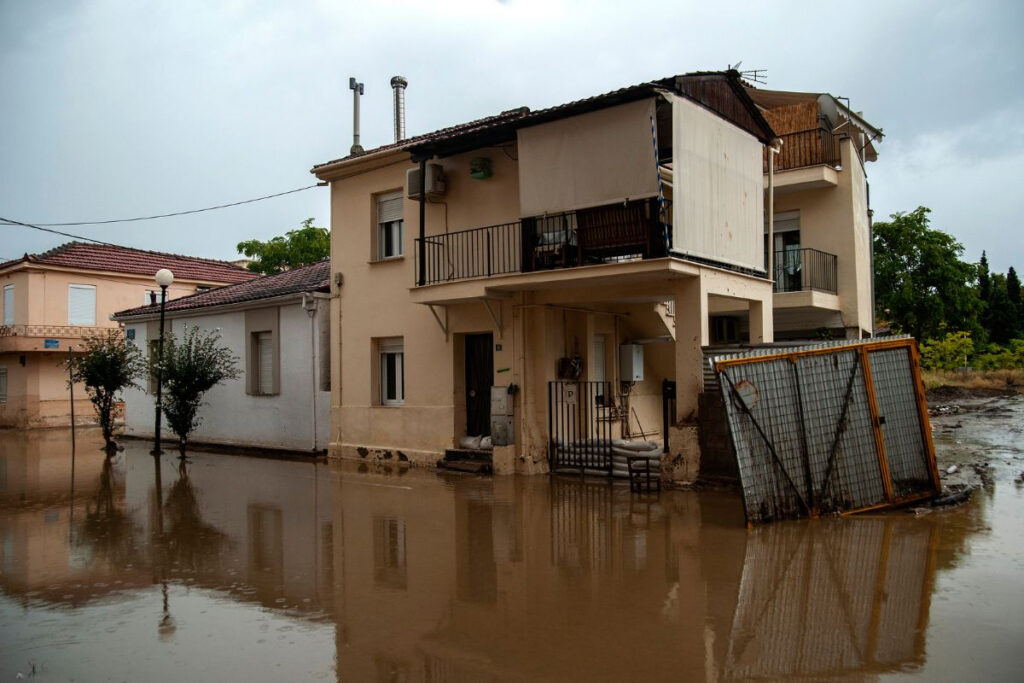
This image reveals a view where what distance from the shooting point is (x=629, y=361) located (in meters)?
15.5

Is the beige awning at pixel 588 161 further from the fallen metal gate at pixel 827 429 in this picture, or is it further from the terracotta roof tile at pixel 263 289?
the terracotta roof tile at pixel 263 289

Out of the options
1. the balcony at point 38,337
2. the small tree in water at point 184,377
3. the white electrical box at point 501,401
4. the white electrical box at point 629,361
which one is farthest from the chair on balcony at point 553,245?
the balcony at point 38,337

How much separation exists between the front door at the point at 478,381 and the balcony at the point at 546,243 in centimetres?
136

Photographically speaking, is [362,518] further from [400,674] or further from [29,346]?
[29,346]

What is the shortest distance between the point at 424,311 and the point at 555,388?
3168mm

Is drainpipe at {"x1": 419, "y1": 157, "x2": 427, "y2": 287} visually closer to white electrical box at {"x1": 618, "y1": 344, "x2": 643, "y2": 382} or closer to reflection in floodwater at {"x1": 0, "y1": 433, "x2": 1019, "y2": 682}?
white electrical box at {"x1": 618, "y1": 344, "x2": 643, "y2": 382}

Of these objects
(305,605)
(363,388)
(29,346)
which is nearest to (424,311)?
(363,388)

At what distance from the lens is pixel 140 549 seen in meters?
8.20

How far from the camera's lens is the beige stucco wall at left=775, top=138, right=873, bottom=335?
17812 millimetres

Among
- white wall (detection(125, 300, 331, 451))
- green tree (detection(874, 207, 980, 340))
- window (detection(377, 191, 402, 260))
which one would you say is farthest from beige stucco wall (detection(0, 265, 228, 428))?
green tree (detection(874, 207, 980, 340))

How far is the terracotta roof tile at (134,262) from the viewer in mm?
28688

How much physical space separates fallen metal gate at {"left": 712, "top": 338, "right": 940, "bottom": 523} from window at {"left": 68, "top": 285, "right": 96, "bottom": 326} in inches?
1059

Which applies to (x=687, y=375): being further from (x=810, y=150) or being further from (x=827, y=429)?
(x=810, y=150)

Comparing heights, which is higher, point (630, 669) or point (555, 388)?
point (555, 388)
